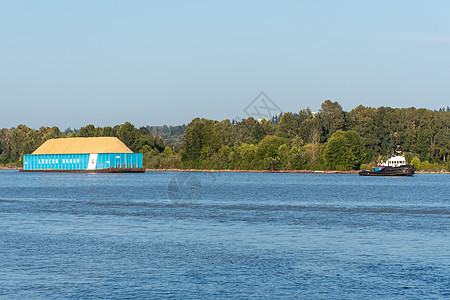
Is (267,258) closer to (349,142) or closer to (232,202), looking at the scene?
(232,202)

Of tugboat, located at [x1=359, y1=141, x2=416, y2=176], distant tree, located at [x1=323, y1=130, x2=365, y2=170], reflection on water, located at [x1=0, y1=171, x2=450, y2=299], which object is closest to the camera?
reflection on water, located at [x1=0, y1=171, x2=450, y2=299]

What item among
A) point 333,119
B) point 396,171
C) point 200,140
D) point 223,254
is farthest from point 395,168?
point 223,254

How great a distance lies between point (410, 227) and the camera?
139ft

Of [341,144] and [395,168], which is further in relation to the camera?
[341,144]

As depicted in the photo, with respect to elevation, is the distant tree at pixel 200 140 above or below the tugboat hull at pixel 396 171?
above

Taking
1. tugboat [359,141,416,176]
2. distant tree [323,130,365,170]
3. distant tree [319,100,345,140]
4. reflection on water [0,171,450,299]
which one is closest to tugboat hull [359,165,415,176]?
tugboat [359,141,416,176]

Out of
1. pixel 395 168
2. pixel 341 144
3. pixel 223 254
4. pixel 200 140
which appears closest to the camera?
pixel 223 254

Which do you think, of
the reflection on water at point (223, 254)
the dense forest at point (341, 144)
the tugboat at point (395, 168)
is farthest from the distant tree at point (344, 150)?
the reflection on water at point (223, 254)

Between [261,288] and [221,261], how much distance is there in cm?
559

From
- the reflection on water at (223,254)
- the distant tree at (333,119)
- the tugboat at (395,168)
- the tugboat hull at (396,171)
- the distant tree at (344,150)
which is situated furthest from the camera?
the distant tree at (333,119)

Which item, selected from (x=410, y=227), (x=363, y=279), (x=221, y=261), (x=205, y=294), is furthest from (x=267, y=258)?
(x=410, y=227)

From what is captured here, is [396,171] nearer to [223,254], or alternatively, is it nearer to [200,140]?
[200,140]

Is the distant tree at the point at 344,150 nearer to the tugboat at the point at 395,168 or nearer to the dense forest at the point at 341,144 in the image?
the dense forest at the point at 341,144

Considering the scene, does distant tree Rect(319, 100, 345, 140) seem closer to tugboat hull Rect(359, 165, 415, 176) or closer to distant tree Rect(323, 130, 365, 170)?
distant tree Rect(323, 130, 365, 170)
